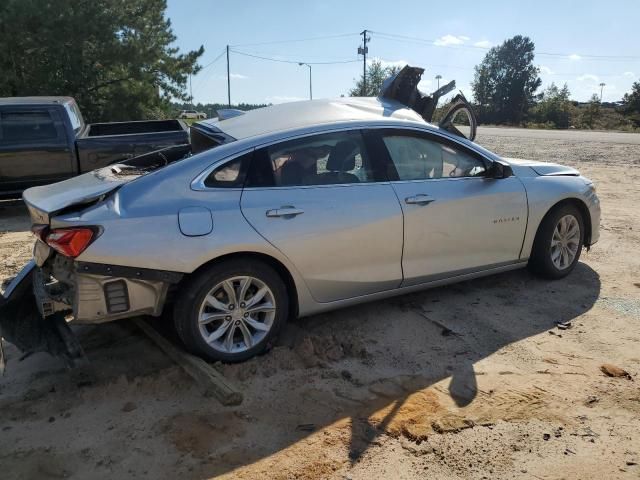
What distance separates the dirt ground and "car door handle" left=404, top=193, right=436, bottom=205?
0.94 metres

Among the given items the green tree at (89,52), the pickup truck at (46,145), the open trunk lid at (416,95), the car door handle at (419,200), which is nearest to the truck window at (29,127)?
the pickup truck at (46,145)

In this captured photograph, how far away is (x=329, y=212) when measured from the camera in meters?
3.84

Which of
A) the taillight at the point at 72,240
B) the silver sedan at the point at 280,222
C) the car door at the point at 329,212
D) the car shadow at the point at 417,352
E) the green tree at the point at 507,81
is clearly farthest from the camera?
the green tree at the point at 507,81

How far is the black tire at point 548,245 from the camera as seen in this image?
Answer: 16.3 ft

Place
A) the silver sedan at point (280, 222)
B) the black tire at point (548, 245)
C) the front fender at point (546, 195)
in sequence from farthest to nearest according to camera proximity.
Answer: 1. the black tire at point (548, 245)
2. the front fender at point (546, 195)
3. the silver sedan at point (280, 222)

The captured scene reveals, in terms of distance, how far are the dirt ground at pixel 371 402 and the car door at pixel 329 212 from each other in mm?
464

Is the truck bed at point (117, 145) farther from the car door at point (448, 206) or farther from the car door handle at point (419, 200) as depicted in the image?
the car door handle at point (419, 200)

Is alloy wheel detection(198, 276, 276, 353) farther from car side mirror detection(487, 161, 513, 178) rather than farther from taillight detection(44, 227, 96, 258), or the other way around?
car side mirror detection(487, 161, 513, 178)

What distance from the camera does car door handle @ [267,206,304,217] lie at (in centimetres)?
367

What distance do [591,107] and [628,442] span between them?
179 ft

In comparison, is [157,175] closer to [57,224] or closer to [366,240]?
[57,224]

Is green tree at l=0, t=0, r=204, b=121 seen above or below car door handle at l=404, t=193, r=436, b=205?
above

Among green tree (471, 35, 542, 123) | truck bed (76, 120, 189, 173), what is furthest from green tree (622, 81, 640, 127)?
truck bed (76, 120, 189, 173)

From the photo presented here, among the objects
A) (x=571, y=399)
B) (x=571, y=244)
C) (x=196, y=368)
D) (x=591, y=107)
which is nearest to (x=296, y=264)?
(x=196, y=368)
